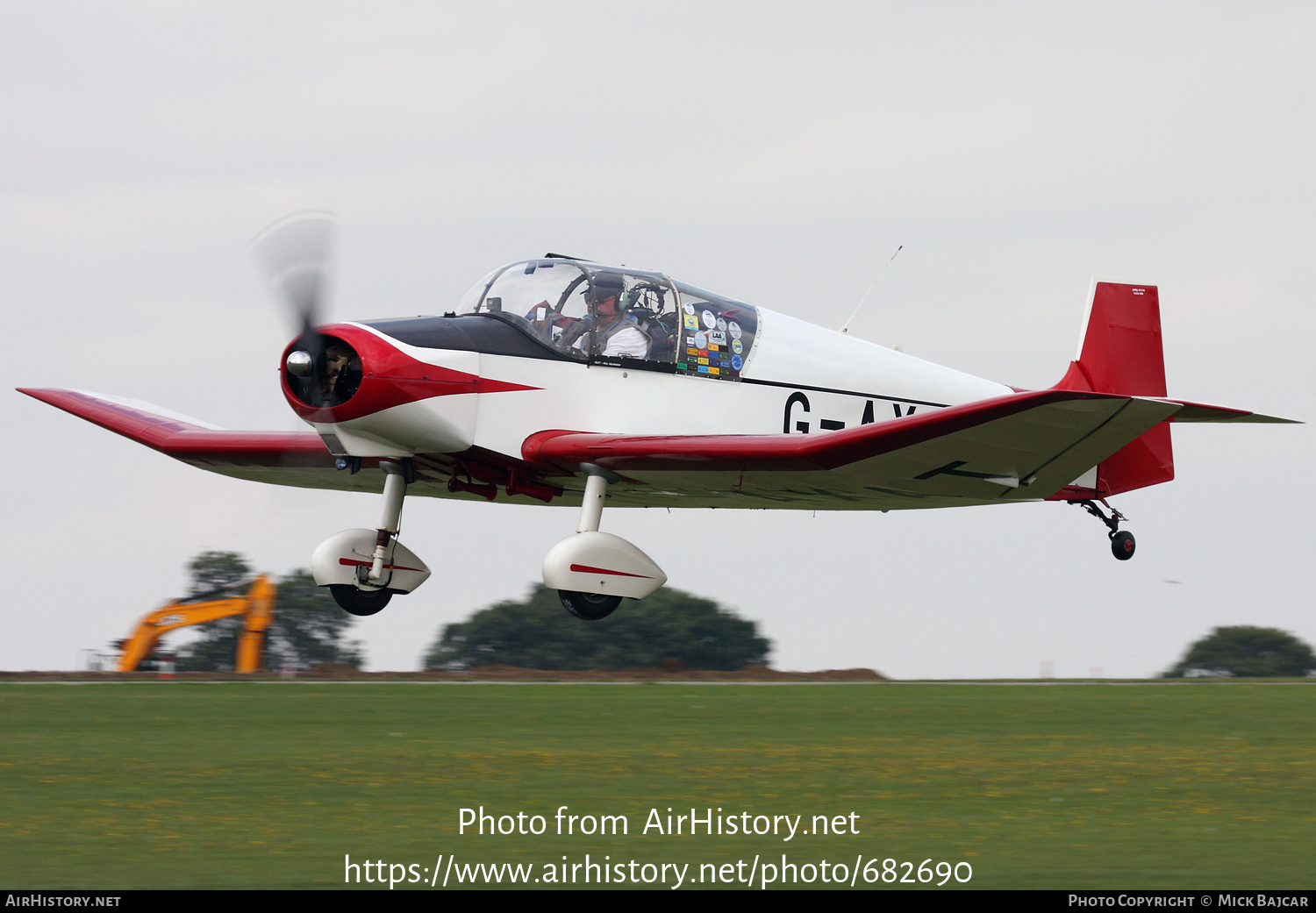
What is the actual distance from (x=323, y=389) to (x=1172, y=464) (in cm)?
1075

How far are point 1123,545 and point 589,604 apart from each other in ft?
24.5

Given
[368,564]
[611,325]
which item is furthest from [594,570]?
[368,564]

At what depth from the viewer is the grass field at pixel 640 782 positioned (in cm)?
647

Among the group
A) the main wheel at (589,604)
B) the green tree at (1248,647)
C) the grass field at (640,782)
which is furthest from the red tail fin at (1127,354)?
the green tree at (1248,647)

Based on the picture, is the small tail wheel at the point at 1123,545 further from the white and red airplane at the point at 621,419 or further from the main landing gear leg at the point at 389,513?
the main landing gear leg at the point at 389,513

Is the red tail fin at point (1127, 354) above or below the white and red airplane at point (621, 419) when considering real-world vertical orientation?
above

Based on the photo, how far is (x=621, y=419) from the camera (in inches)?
592

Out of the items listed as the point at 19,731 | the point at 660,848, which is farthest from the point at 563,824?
the point at 19,731

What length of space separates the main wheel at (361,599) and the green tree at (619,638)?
21227 millimetres

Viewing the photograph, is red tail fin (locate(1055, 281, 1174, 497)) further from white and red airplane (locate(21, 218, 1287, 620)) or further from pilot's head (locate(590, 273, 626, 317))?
pilot's head (locate(590, 273, 626, 317))

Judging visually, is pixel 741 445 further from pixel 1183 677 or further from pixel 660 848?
pixel 1183 677

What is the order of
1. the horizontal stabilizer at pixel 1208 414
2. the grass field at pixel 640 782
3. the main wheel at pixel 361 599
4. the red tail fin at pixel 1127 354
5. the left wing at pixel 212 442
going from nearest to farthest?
the grass field at pixel 640 782 < the horizontal stabilizer at pixel 1208 414 < the main wheel at pixel 361 599 < the left wing at pixel 212 442 < the red tail fin at pixel 1127 354

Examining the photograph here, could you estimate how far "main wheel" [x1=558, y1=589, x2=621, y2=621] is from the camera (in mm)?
13805

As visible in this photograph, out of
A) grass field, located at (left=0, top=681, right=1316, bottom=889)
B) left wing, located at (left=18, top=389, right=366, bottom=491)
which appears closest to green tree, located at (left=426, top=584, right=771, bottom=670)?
left wing, located at (left=18, top=389, right=366, bottom=491)
